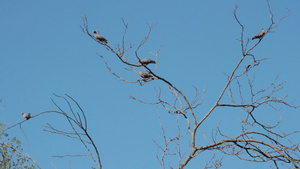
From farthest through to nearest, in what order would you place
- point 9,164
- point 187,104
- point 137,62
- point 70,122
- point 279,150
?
point 9,164
point 137,62
point 187,104
point 279,150
point 70,122

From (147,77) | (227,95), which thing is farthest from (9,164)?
(227,95)

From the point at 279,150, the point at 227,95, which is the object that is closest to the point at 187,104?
the point at 227,95

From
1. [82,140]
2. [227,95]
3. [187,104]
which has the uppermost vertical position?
[227,95]

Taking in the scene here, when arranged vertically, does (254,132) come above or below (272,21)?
A: below

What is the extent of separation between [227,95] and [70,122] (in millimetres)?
2481

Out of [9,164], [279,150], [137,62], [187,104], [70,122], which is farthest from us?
[9,164]

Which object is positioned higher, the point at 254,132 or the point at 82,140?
the point at 254,132

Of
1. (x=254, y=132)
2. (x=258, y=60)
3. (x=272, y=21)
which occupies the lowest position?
(x=254, y=132)

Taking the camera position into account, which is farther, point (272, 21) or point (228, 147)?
point (272, 21)

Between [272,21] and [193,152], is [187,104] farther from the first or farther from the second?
[272,21]

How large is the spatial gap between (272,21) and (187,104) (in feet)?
6.04

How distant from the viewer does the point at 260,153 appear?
4637 mm

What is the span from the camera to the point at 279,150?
4363 millimetres

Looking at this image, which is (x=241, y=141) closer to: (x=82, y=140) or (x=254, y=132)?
(x=254, y=132)
